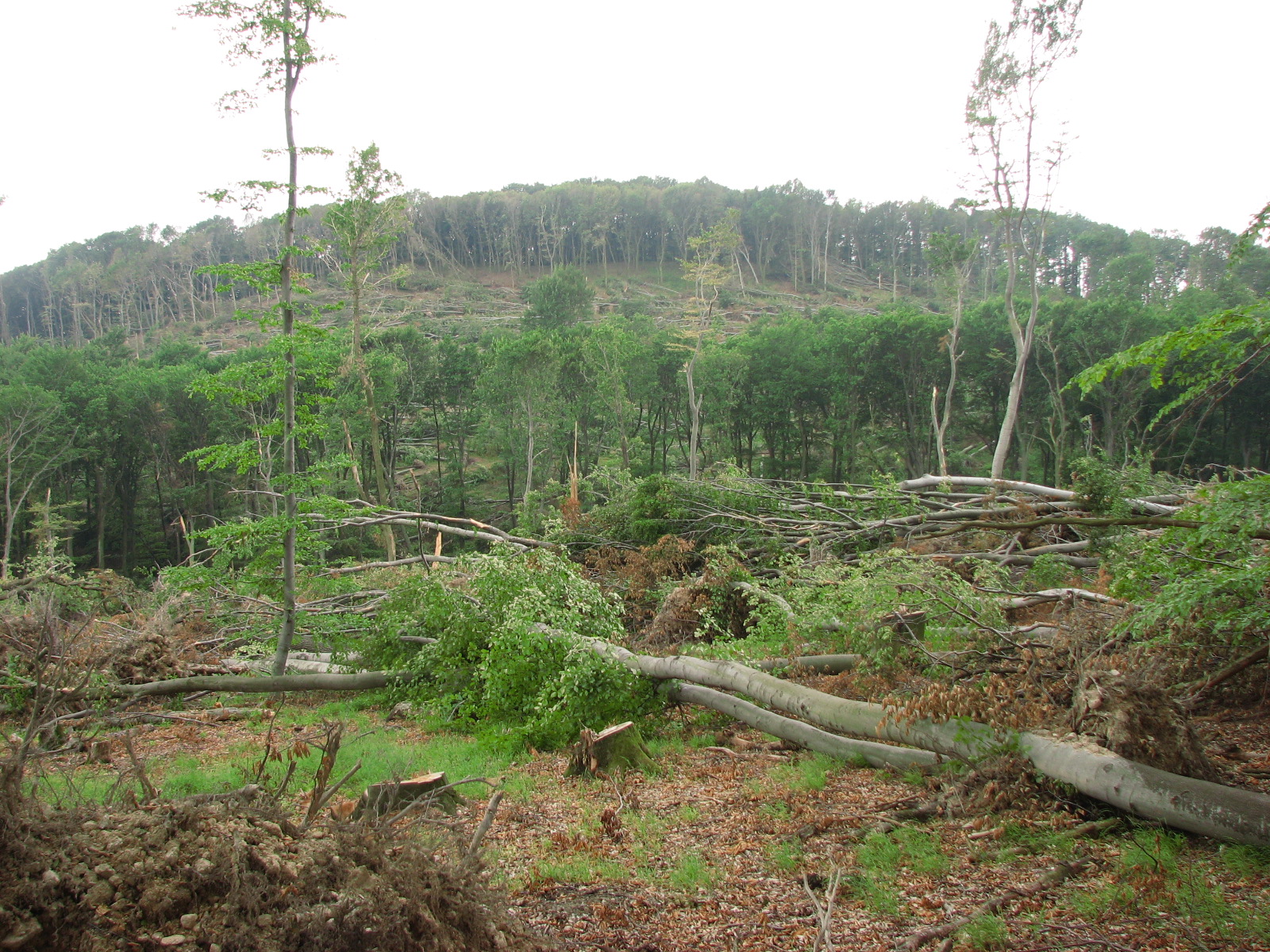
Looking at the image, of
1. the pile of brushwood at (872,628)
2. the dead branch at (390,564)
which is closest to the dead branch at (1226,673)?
the pile of brushwood at (872,628)

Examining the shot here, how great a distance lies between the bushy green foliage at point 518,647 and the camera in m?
6.72

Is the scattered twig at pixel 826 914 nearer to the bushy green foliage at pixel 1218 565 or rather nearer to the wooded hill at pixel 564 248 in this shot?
the bushy green foliage at pixel 1218 565

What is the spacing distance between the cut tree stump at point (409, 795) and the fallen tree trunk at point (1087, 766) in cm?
270

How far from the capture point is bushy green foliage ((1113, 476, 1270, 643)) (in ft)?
11.1

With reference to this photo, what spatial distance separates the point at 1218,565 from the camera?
12.8 ft

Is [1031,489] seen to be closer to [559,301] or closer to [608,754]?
[608,754]

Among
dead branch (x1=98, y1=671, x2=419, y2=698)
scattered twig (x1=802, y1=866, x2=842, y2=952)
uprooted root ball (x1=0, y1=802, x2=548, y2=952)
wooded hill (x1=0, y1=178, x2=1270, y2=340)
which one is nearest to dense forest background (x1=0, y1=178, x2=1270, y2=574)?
dead branch (x1=98, y1=671, x2=419, y2=698)

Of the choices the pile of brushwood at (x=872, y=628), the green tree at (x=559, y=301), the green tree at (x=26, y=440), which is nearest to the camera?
the pile of brushwood at (x=872, y=628)

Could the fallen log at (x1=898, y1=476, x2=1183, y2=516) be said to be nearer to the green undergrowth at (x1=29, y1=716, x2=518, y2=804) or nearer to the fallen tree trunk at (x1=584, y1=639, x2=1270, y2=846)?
the fallen tree trunk at (x1=584, y1=639, x2=1270, y2=846)

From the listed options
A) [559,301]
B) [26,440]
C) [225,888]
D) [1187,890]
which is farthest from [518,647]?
[559,301]

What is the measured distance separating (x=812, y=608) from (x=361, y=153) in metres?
20.2

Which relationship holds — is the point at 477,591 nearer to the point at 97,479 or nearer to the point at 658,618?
the point at 658,618

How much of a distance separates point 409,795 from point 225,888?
2016mm

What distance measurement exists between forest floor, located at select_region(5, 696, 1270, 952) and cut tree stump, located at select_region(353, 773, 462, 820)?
147 millimetres
